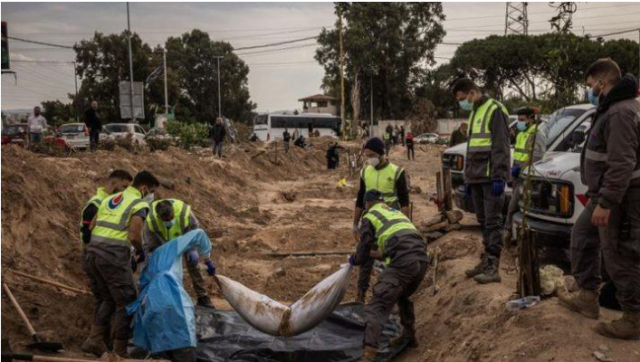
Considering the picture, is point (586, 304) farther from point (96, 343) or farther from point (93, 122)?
point (93, 122)

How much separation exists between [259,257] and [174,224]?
4111mm

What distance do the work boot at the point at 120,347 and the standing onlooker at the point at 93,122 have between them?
11454 millimetres

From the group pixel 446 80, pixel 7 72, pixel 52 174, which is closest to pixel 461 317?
pixel 52 174

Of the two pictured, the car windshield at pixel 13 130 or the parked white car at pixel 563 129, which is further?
the car windshield at pixel 13 130

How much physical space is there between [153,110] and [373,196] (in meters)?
46.3

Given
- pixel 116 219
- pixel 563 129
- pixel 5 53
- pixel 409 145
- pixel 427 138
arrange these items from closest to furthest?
pixel 116 219
pixel 563 129
pixel 5 53
pixel 409 145
pixel 427 138

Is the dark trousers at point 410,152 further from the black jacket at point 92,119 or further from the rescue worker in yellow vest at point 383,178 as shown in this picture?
the rescue worker in yellow vest at point 383,178

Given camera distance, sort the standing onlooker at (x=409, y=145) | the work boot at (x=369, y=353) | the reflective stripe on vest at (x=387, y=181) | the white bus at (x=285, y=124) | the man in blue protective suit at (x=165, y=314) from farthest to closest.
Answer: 1. the white bus at (x=285, y=124)
2. the standing onlooker at (x=409, y=145)
3. the reflective stripe on vest at (x=387, y=181)
4. the man in blue protective suit at (x=165, y=314)
5. the work boot at (x=369, y=353)

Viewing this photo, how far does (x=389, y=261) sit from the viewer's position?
534cm

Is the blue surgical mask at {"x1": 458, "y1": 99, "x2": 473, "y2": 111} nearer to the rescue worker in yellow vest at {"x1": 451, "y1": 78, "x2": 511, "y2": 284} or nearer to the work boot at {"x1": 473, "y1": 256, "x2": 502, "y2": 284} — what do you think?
the rescue worker in yellow vest at {"x1": 451, "y1": 78, "x2": 511, "y2": 284}

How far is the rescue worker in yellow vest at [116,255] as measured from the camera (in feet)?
18.5

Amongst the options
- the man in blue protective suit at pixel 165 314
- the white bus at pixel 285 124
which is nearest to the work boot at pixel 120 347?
the man in blue protective suit at pixel 165 314

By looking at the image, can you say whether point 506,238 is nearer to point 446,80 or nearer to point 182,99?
point 446,80

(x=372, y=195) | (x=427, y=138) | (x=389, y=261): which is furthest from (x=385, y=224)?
(x=427, y=138)
